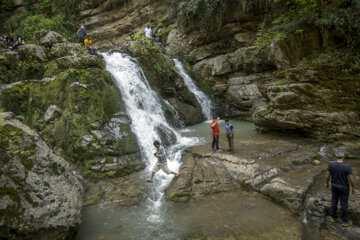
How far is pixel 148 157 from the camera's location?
8898mm

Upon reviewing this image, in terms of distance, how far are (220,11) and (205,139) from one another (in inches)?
450

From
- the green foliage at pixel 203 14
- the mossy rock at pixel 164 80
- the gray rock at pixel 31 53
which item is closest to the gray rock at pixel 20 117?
the gray rock at pixel 31 53

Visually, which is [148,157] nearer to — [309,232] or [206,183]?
[206,183]

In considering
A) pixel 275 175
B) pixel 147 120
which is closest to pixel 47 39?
pixel 147 120

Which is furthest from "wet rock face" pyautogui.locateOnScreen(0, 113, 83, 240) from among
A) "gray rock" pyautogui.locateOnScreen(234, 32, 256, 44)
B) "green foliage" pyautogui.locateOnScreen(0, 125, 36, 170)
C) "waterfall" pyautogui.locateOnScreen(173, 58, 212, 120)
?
"gray rock" pyautogui.locateOnScreen(234, 32, 256, 44)

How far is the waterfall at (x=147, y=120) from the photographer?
7.30m

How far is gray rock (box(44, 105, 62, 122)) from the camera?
8.62 meters

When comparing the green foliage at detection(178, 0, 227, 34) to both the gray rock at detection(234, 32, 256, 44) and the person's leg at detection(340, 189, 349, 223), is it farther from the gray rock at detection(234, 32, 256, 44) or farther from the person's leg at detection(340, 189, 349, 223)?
Result: the person's leg at detection(340, 189, 349, 223)

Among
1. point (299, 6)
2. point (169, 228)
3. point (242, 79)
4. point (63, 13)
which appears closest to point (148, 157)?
point (169, 228)

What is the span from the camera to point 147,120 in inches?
410

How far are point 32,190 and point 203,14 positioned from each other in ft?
55.7

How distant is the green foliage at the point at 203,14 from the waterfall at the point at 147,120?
24.6ft

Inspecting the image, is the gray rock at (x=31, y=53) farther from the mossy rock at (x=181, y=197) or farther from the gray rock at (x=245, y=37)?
the gray rock at (x=245, y=37)

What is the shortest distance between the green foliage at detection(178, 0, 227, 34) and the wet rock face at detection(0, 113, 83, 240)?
15.6 meters
